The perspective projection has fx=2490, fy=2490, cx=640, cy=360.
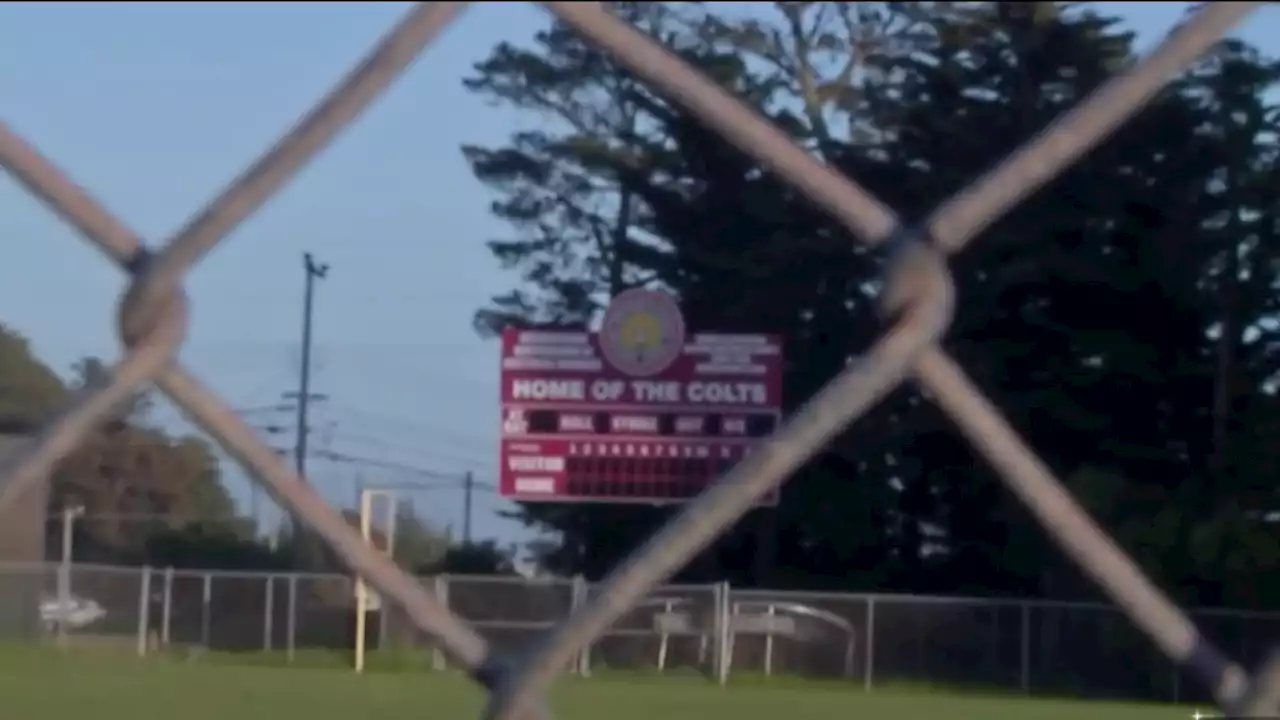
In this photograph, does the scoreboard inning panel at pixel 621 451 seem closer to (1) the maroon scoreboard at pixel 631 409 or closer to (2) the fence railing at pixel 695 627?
(1) the maroon scoreboard at pixel 631 409

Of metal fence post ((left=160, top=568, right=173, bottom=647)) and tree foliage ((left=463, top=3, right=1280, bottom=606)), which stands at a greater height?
tree foliage ((left=463, top=3, right=1280, bottom=606))

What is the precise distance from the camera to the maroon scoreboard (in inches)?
687

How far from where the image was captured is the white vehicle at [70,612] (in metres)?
17.6

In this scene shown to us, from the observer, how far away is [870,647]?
16422 millimetres

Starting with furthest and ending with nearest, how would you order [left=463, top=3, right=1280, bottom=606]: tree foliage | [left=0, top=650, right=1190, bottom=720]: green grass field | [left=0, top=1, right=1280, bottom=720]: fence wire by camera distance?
[left=463, top=3, right=1280, bottom=606]: tree foliage
[left=0, top=650, right=1190, bottom=720]: green grass field
[left=0, top=1, right=1280, bottom=720]: fence wire

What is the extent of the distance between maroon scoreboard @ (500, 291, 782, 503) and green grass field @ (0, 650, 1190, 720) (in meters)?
3.91

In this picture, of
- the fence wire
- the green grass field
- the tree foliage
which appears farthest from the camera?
the tree foliage

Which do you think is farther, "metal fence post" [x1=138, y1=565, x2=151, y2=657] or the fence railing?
"metal fence post" [x1=138, y1=565, x2=151, y2=657]

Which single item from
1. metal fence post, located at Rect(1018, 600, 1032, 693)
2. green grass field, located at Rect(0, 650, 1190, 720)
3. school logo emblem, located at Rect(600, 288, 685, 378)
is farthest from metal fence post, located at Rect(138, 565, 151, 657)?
metal fence post, located at Rect(1018, 600, 1032, 693)

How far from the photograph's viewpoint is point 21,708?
283 inches

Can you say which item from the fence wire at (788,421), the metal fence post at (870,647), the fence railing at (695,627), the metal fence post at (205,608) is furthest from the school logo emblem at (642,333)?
the fence wire at (788,421)

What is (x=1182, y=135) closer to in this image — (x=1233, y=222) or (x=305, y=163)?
(x=1233, y=222)

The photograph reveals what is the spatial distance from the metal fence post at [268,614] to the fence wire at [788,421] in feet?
53.8

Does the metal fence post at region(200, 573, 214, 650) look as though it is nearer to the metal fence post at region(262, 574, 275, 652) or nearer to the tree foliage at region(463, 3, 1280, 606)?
the metal fence post at region(262, 574, 275, 652)
